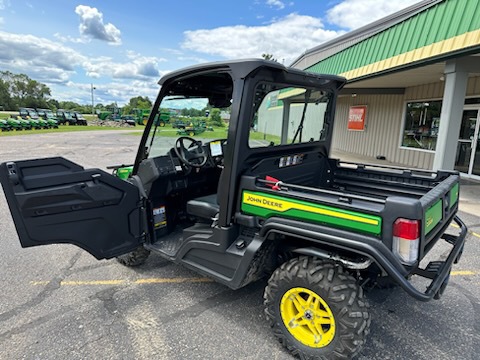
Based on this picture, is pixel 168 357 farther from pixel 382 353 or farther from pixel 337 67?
pixel 337 67

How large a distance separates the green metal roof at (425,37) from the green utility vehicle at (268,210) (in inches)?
161

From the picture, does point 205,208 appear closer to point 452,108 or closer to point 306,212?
point 306,212

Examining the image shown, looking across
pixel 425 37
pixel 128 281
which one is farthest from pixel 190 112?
pixel 425 37

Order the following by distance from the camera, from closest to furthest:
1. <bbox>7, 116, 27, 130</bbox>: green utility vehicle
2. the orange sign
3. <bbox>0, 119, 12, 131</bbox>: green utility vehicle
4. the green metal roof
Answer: the green metal roof < the orange sign < <bbox>0, 119, 12, 131</bbox>: green utility vehicle < <bbox>7, 116, 27, 130</bbox>: green utility vehicle

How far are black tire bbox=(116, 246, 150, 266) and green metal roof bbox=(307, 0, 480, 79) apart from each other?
6098mm

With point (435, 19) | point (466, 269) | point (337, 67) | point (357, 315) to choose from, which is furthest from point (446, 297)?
point (337, 67)

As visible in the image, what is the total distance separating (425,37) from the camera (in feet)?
22.2

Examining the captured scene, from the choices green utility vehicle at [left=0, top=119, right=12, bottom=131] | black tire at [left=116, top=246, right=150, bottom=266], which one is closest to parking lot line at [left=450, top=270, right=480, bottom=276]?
black tire at [left=116, top=246, right=150, bottom=266]

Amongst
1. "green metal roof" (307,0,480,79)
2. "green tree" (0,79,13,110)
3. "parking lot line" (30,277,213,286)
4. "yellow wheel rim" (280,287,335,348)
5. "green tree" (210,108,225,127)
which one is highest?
"green tree" (0,79,13,110)

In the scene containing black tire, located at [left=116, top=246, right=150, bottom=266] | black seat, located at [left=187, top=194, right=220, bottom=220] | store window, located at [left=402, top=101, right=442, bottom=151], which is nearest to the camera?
black seat, located at [left=187, top=194, right=220, bottom=220]

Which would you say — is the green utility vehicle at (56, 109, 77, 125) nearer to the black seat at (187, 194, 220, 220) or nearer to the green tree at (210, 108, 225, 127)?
the green tree at (210, 108, 225, 127)

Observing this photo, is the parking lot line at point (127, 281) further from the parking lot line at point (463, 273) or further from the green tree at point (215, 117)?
the parking lot line at point (463, 273)

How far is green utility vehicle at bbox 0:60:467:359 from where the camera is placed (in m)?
2.05

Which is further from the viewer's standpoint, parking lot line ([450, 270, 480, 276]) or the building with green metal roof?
the building with green metal roof
